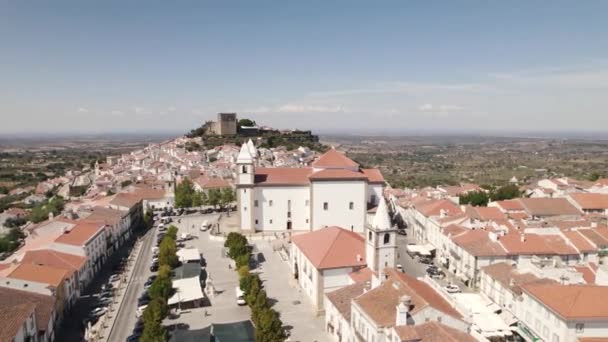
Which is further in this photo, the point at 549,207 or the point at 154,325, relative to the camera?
the point at 549,207

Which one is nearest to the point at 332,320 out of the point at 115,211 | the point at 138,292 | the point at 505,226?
the point at 138,292

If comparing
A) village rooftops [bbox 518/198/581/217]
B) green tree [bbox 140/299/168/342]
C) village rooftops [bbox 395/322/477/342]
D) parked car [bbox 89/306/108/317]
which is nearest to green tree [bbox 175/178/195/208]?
parked car [bbox 89/306/108/317]

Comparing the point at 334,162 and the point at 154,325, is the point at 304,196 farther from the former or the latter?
the point at 154,325

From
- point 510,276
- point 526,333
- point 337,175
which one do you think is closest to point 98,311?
point 337,175

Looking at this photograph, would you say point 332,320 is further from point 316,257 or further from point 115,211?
point 115,211

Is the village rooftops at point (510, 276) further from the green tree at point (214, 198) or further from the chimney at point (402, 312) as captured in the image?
the green tree at point (214, 198)

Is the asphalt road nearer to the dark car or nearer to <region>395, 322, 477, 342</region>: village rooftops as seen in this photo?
the dark car

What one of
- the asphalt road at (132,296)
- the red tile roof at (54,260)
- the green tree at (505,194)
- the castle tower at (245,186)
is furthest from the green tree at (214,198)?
the green tree at (505,194)
